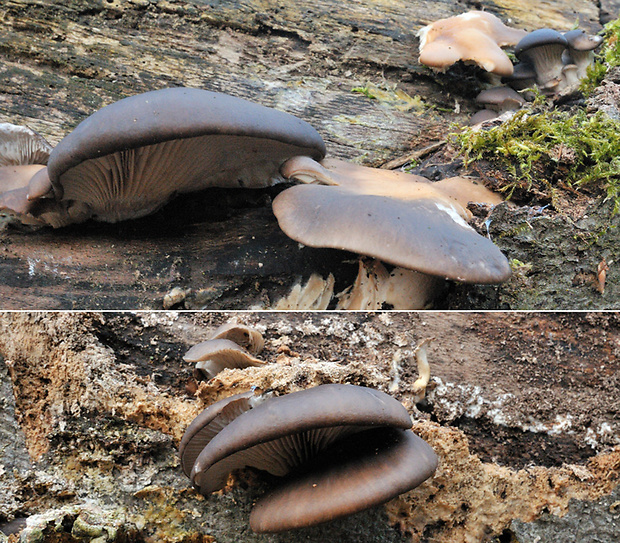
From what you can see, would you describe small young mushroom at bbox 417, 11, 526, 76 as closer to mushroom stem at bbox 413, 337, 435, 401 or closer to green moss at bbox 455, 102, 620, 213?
green moss at bbox 455, 102, 620, 213

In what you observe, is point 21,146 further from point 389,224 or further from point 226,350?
point 389,224

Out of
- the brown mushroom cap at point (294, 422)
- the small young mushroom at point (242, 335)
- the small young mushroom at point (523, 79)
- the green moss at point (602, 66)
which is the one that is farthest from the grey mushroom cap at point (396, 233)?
the small young mushroom at point (523, 79)

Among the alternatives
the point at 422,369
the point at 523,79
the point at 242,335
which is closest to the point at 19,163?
the point at 242,335

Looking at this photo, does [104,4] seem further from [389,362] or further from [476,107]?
[389,362]

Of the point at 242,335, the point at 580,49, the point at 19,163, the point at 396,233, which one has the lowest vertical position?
the point at 242,335

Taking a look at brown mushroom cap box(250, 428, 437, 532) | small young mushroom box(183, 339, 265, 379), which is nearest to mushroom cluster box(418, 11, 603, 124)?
small young mushroom box(183, 339, 265, 379)

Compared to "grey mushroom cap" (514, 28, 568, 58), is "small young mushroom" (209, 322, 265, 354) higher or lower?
lower
